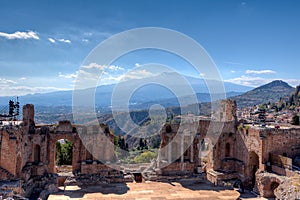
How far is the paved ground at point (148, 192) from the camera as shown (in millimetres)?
20109

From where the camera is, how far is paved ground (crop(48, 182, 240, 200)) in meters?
20.1

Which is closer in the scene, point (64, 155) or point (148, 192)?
point (148, 192)

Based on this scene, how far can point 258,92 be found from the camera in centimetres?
18412

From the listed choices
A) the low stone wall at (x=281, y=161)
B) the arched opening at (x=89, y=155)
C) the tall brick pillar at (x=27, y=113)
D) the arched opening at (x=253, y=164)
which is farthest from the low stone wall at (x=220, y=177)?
the tall brick pillar at (x=27, y=113)

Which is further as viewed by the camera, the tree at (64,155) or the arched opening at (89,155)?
the tree at (64,155)

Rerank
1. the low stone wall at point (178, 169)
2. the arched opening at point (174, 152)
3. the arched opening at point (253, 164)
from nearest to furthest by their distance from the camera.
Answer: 1. the arched opening at point (253, 164)
2. the low stone wall at point (178, 169)
3. the arched opening at point (174, 152)

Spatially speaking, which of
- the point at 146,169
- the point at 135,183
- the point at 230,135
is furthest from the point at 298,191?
the point at 146,169

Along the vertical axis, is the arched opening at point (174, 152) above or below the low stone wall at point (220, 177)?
above

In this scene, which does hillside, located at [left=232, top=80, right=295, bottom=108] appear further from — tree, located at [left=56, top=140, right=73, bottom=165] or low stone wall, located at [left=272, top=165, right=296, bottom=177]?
low stone wall, located at [left=272, top=165, right=296, bottom=177]

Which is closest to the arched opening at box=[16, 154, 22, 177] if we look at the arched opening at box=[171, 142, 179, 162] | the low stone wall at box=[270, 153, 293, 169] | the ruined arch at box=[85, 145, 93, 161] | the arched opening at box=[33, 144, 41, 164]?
the arched opening at box=[33, 144, 41, 164]

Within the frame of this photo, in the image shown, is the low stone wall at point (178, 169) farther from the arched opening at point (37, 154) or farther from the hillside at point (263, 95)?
the hillside at point (263, 95)

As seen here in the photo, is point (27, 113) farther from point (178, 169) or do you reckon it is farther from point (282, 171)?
point (282, 171)

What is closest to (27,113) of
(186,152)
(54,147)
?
(54,147)

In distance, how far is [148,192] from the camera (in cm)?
2133
